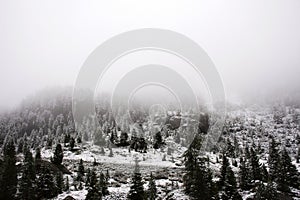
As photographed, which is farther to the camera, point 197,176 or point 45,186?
point 45,186

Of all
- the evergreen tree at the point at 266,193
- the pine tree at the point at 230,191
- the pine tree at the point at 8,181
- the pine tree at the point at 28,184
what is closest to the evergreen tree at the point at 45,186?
the pine tree at the point at 28,184

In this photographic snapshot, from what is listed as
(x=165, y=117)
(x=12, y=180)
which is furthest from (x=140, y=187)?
(x=165, y=117)

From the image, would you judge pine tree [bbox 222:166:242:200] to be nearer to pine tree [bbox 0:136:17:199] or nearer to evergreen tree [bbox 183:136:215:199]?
evergreen tree [bbox 183:136:215:199]

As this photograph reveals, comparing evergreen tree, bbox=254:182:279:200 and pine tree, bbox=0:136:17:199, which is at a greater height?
evergreen tree, bbox=254:182:279:200

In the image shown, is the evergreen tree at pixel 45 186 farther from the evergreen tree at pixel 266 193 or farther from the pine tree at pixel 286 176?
the pine tree at pixel 286 176

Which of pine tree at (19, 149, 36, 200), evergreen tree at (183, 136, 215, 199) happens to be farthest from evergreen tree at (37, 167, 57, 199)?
evergreen tree at (183, 136, 215, 199)

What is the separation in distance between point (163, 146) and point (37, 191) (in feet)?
245

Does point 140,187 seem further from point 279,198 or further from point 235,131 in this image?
point 235,131

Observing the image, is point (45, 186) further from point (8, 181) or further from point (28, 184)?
point (8, 181)

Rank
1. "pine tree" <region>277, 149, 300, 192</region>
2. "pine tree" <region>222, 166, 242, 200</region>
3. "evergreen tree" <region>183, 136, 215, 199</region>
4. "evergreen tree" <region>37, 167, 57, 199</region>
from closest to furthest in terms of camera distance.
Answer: "evergreen tree" <region>183, 136, 215, 199</region>, "evergreen tree" <region>37, 167, 57, 199</region>, "pine tree" <region>222, 166, 242, 200</region>, "pine tree" <region>277, 149, 300, 192</region>

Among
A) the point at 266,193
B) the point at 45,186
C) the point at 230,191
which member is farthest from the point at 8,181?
the point at 266,193

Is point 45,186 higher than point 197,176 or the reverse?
the reverse

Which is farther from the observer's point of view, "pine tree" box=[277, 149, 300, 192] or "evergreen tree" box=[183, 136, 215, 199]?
"pine tree" box=[277, 149, 300, 192]

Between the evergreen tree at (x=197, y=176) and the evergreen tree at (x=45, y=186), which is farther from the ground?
the evergreen tree at (x=197, y=176)
